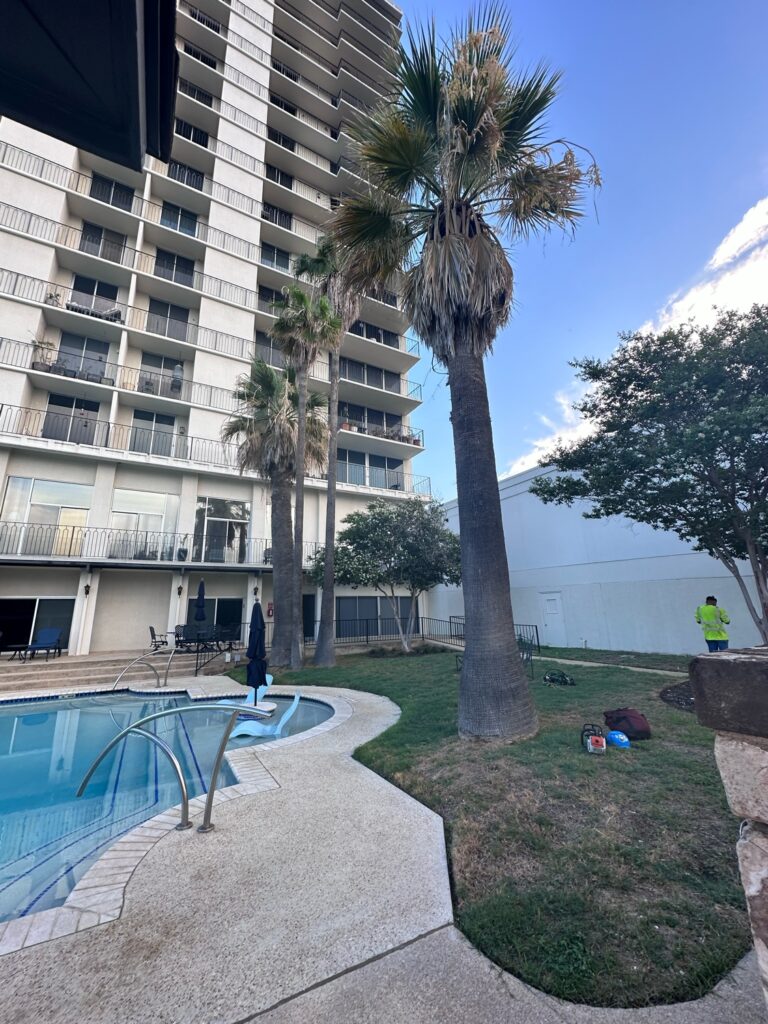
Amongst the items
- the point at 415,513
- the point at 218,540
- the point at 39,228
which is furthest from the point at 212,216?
the point at 415,513

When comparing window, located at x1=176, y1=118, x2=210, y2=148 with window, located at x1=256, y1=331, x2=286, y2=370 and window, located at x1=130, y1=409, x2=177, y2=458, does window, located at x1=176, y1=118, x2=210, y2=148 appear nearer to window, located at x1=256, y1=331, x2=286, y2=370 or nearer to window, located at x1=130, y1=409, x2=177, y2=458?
window, located at x1=256, y1=331, x2=286, y2=370

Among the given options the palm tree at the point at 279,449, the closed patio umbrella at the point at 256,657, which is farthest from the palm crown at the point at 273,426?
the closed patio umbrella at the point at 256,657

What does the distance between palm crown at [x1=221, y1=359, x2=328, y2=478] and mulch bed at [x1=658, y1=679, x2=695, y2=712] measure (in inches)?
460

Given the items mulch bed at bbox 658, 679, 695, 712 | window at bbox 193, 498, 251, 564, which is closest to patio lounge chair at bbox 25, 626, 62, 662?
window at bbox 193, 498, 251, 564

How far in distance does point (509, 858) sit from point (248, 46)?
34117 millimetres

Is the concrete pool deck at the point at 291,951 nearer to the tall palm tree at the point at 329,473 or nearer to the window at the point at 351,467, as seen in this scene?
the tall palm tree at the point at 329,473

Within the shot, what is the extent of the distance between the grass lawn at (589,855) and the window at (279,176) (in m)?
28.0

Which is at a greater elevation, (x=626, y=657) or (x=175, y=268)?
(x=175, y=268)

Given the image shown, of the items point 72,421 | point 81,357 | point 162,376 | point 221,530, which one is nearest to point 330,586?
point 221,530

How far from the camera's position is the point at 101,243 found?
17.8 meters

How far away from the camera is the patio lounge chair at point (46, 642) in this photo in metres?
13.6

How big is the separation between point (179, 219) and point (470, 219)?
19.4 m

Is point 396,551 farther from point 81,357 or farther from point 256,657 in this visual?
point 81,357

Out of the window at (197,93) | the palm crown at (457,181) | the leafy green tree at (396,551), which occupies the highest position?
the window at (197,93)
